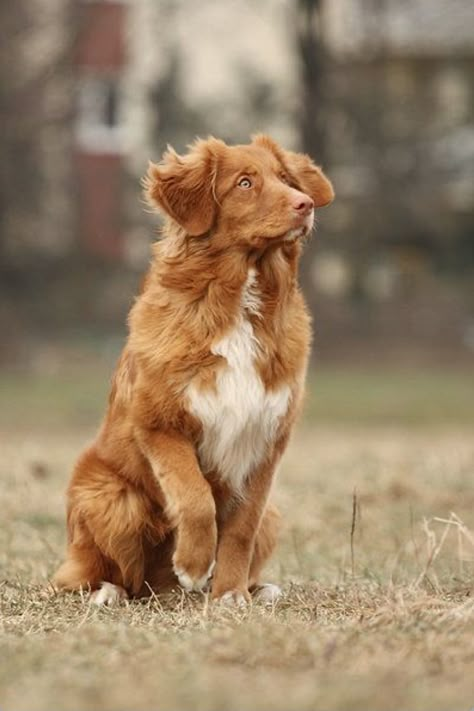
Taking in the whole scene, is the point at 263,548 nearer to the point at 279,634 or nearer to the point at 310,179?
the point at 310,179

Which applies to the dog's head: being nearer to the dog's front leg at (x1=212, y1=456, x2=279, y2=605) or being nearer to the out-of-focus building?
the dog's front leg at (x1=212, y1=456, x2=279, y2=605)

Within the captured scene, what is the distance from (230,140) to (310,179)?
2191 centimetres

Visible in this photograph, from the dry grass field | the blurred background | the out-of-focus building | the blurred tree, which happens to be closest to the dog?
the dry grass field

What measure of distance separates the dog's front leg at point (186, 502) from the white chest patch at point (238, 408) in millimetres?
129

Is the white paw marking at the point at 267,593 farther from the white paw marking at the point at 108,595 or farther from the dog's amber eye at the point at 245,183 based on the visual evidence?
the dog's amber eye at the point at 245,183

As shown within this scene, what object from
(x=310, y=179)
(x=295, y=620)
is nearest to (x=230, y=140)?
(x=310, y=179)

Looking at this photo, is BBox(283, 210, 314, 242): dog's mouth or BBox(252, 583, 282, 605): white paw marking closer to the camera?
BBox(283, 210, 314, 242): dog's mouth

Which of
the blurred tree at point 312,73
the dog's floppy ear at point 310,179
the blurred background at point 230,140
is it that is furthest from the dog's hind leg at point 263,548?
the blurred tree at point 312,73

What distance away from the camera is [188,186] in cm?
700

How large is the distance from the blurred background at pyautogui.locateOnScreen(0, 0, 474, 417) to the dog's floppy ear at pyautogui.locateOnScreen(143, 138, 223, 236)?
18.7 metres

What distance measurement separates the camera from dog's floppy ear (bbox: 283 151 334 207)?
23.7 ft

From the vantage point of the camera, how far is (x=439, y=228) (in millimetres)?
32531

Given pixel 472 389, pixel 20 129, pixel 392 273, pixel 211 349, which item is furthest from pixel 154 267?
pixel 392 273

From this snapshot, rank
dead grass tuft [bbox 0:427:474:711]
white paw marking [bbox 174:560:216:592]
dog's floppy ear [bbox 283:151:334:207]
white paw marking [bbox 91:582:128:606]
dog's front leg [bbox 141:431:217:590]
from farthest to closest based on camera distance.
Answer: dog's floppy ear [bbox 283:151:334:207] < white paw marking [bbox 91:582:128:606] < white paw marking [bbox 174:560:216:592] < dog's front leg [bbox 141:431:217:590] < dead grass tuft [bbox 0:427:474:711]
